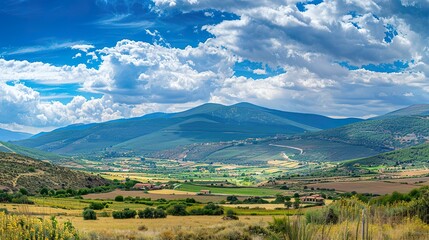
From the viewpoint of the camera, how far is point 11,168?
102m

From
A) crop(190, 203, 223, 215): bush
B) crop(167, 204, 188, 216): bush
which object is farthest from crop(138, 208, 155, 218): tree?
crop(190, 203, 223, 215): bush

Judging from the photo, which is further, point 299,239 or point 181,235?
point 181,235

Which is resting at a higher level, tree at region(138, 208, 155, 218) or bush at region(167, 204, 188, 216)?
tree at region(138, 208, 155, 218)

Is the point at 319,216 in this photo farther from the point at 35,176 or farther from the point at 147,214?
the point at 35,176

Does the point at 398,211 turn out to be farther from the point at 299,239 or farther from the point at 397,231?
the point at 299,239

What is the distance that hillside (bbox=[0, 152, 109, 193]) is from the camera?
307 feet

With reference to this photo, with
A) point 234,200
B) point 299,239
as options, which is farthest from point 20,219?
point 234,200

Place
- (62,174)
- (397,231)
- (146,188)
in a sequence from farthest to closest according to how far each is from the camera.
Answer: (146,188) < (62,174) < (397,231)

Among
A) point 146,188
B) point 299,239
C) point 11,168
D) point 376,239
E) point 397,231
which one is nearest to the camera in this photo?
point 299,239

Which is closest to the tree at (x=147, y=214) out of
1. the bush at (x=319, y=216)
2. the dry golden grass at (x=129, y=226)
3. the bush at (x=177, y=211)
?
the bush at (x=177, y=211)

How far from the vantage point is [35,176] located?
103m

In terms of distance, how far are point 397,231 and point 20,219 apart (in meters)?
15.0

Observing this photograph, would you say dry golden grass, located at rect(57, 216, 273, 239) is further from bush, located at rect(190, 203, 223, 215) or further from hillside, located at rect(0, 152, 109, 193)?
hillside, located at rect(0, 152, 109, 193)

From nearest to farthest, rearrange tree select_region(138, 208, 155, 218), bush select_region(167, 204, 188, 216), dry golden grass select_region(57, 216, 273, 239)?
dry golden grass select_region(57, 216, 273, 239)
tree select_region(138, 208, 155, 218)
bush select_region(167, 204, 188, 216)
